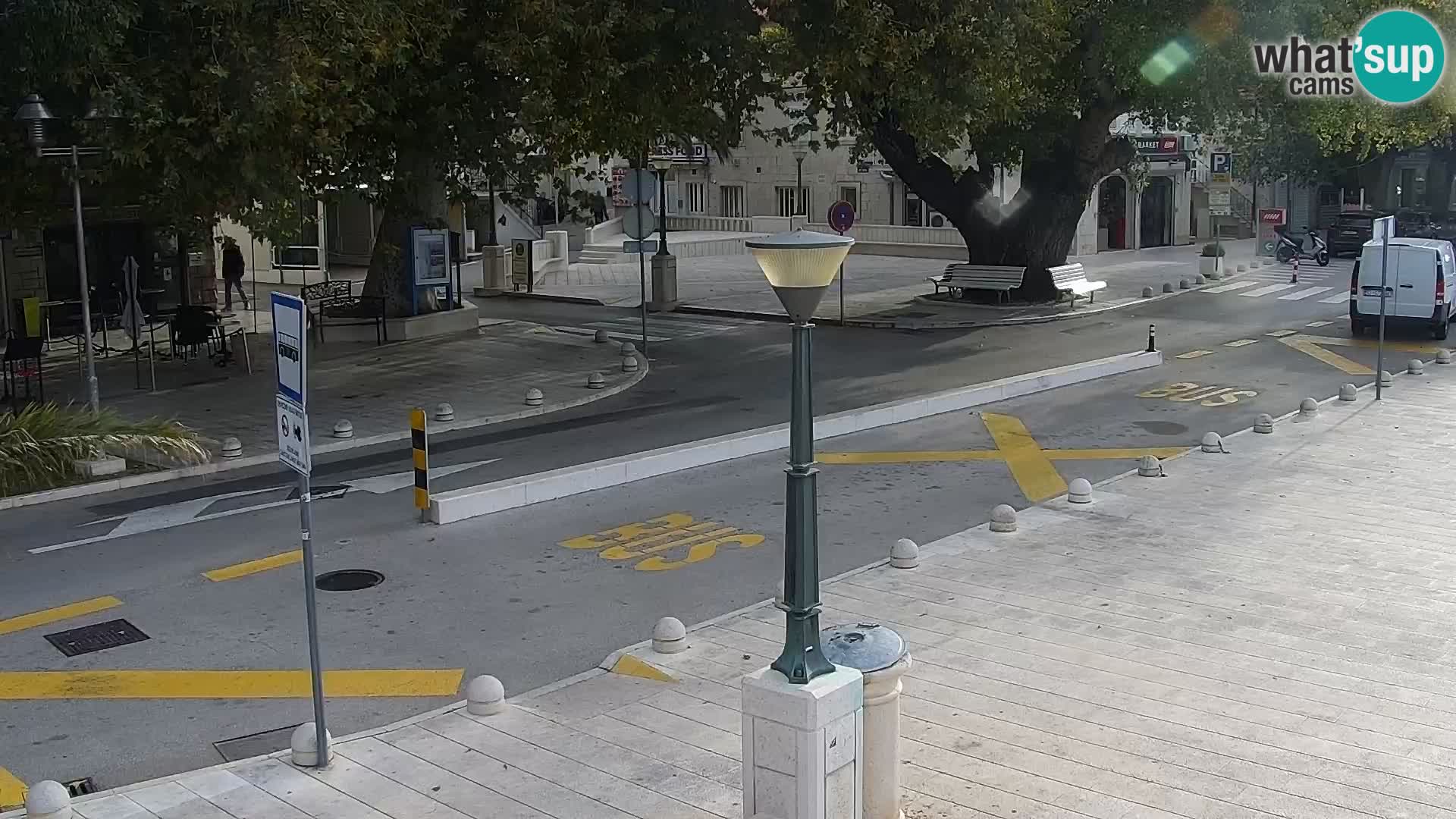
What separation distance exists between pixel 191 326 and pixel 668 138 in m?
8.78

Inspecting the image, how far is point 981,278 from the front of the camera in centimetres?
3039

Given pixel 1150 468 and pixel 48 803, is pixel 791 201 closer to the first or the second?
pixel 1150 468

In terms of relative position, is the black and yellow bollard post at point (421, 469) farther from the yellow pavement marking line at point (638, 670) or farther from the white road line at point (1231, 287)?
the white road line at point (1231, 287)

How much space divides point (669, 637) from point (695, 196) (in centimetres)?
4869

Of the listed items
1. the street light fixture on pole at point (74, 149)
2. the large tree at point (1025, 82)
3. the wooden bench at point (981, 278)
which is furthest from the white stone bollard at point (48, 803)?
the wooden bench at point (981, 278)

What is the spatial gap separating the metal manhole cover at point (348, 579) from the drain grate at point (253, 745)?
2.70 m

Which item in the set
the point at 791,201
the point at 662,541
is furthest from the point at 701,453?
the point at 791,201

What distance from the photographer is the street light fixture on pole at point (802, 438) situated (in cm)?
600

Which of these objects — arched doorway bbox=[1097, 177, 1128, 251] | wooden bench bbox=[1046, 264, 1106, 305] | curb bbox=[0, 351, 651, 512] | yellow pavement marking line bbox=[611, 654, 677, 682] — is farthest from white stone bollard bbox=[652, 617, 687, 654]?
arched doorway bbox=[1097, 177, 1128, 251]

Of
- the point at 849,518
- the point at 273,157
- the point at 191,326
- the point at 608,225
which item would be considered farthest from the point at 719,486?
the point at 608,225

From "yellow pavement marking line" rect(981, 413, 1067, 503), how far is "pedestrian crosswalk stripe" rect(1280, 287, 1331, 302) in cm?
1689

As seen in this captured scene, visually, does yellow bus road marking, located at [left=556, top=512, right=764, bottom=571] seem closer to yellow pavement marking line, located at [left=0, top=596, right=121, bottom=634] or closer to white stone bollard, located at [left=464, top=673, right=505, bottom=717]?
white stone bollard, located at [left=464, top=673, right=505, bottom=717]

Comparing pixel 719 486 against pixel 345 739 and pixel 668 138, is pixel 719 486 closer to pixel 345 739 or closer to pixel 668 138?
pixel 345 739

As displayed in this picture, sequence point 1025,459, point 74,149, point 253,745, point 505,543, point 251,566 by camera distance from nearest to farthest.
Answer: point 253,745, point 251,566, point 505,543, point 74,149, point 1025,459
